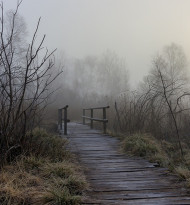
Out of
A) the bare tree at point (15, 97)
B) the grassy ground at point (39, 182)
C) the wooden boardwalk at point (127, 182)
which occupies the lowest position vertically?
the wooden boardwalk at point (127, 182)

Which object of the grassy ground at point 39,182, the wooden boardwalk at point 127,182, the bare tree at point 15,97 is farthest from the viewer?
the bare tree at point 15,97

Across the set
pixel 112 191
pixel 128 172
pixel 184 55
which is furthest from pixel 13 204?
pixel 184 55

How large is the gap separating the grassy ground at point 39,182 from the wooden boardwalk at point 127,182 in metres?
0.23

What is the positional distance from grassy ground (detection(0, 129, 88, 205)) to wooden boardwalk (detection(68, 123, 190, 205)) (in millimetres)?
234

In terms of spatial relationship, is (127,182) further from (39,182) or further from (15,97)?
(15,97)

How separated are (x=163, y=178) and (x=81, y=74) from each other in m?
54.4

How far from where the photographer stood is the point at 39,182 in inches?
153

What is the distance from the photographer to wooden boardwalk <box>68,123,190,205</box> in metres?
3.35

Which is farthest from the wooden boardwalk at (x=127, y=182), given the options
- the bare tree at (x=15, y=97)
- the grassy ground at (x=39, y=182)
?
the bare tree at (x=15, y=97)

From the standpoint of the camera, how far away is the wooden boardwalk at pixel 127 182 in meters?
3.35

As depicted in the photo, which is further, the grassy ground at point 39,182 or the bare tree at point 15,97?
the bare tree at point 15,97

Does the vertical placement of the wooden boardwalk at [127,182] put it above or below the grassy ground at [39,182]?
below

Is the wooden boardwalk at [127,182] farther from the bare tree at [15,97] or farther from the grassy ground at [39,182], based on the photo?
the bare tree at [15,97]

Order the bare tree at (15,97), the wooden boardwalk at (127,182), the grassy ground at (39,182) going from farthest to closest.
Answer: the bare tree at (15,97)
the wooden boardwalk at (127,182)
the grassy ground at (39,182)
